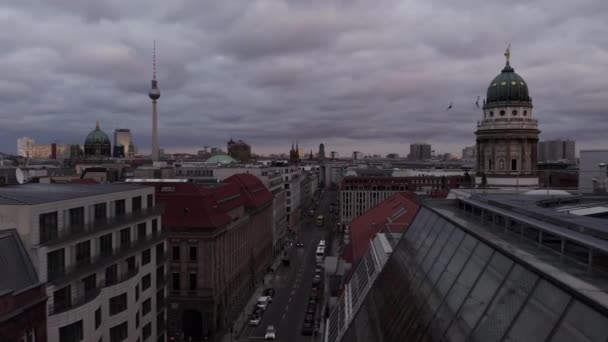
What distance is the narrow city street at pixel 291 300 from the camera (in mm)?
66188

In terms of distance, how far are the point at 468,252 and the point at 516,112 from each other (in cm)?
7923

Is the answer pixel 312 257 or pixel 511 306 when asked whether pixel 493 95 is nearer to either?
pixel 312 257

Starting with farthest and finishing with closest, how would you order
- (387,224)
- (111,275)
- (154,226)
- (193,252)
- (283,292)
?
1. (283,292)
2. (387,224)
3. (193,252)
4. (154,226)
5. (111,275)

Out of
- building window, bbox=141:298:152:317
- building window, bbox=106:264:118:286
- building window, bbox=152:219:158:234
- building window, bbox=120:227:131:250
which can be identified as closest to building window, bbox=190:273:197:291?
building window, bbox=152:219:158:234

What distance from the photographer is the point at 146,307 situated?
47.7 metres

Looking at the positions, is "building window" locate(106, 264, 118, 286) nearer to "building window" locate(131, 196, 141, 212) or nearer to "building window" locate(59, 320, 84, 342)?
"building window" locate(59, 320, 84, 342)

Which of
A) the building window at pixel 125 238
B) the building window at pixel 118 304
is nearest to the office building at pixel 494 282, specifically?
the building window at pixel 118 304

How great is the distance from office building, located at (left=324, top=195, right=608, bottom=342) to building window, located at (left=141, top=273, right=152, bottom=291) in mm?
22530

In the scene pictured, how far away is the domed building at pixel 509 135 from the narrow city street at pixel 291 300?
39725 mm

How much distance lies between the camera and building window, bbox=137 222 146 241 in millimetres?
46781

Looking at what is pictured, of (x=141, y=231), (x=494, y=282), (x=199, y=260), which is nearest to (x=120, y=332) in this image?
(x=141, y=231)

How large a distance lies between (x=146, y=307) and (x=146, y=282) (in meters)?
2.36

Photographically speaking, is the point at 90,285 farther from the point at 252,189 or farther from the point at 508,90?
the point at 508,90

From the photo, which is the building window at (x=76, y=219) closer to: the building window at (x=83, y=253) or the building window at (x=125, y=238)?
the building window at (x=83, y=253)
